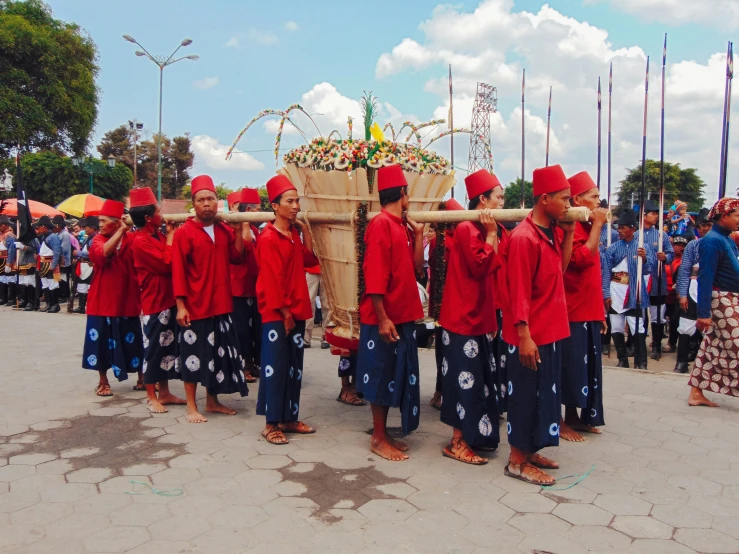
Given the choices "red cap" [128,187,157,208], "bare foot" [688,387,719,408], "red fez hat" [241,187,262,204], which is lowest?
"bare foot" [688,387,719,408]

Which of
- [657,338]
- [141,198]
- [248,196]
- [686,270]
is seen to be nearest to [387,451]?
[141,198]

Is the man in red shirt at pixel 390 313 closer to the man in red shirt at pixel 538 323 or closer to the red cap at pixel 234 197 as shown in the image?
the man in red shirt at pixel 538 323

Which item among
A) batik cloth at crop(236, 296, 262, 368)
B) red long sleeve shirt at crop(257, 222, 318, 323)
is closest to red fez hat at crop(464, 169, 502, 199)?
red long sleeve shirt at crop(257, 222, 318, 323)

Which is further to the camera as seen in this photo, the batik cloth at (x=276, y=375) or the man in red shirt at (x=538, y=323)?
the batik cloth at (x=276, y=375)

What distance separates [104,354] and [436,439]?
3351mm

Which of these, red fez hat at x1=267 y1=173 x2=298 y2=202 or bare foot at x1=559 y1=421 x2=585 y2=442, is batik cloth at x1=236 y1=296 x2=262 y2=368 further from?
bare foot at x1=559 y1=421 x2=585 y2=442

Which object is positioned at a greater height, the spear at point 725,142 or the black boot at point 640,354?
the spear at point 725,142

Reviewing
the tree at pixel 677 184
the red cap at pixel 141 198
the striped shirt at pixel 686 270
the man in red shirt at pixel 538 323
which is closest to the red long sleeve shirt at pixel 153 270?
the red cap at pixel 141 198

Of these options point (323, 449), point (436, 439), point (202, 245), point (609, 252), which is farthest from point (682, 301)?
Answer: point (202, 245)

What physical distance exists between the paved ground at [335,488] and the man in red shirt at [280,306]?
0.98ft

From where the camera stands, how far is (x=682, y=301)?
244 inches

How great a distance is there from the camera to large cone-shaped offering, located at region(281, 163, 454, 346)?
180 inches

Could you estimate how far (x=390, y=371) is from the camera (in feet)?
14.2

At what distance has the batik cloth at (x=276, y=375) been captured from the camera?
4.62m
